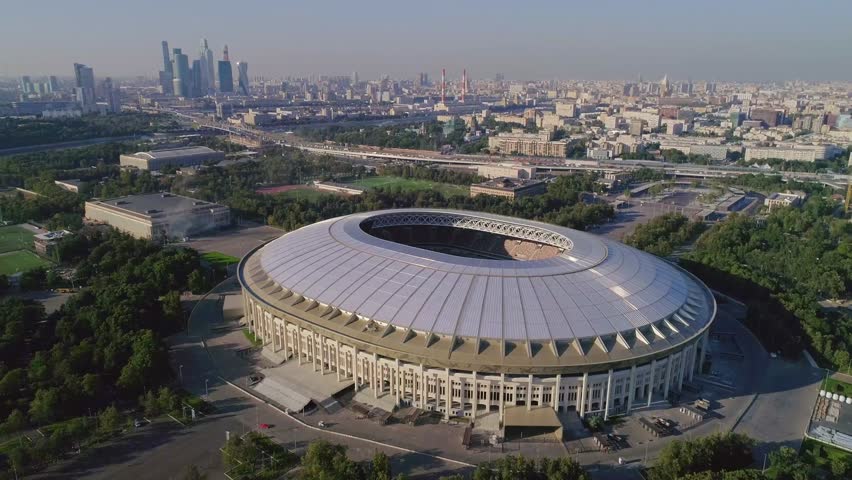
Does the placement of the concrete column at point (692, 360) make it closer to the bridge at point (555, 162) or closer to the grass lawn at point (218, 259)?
the grass lawn at point (218, 259)

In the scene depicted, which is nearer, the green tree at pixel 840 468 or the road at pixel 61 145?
the green tree at pixel 840 468

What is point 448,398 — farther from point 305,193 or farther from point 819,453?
point 305,193

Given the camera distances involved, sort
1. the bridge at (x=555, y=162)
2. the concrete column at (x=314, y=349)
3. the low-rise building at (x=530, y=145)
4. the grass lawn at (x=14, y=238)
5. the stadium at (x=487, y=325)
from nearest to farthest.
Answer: the stadium at (x=487, y=325)
the concrete column at (x=314, y=349)
the grass lawn at (x=14, y=238)
the bridge at (x=555, y=162)
the low-rise building at (x=530, y=145)

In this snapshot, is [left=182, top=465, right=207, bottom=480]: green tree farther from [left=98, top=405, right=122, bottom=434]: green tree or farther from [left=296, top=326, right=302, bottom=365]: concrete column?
[left=296, top=326, right=302, bottom=365]: concrete column

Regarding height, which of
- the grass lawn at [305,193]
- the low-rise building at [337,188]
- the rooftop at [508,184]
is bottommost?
the grass lawn at [305,193]

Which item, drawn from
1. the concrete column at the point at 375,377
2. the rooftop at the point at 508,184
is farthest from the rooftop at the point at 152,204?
the concrete column at the point at 375,377

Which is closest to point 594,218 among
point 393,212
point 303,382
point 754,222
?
point 754,222

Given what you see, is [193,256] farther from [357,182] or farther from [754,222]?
[754,222]
